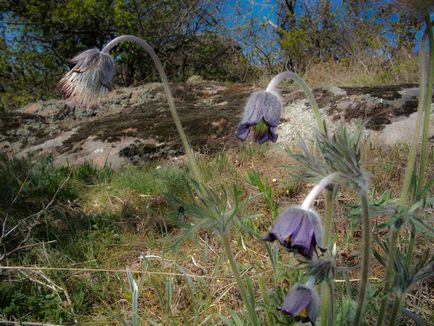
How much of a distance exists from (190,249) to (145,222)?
395 mm

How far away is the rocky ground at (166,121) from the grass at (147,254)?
491 millimetres

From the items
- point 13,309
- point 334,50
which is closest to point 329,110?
point 13,309

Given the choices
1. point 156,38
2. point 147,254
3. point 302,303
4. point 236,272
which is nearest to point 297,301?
point 302,303

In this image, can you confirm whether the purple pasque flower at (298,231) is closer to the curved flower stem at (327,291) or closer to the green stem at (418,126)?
the curved flower stem at (327,291)

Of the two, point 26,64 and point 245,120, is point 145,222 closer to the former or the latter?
point 245,120

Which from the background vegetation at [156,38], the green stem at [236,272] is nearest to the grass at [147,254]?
the green stem at [236,272]

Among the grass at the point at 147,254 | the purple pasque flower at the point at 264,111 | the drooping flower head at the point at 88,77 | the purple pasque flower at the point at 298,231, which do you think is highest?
the drooping flower head at the point at 88,77

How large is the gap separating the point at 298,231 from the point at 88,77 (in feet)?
3.29

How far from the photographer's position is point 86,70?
1539mm

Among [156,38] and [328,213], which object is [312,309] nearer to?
[328,213]

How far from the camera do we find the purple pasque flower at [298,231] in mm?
973

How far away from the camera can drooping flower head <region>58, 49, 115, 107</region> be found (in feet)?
5.04

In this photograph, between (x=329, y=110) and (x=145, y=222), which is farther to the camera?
(x=329, y=110)

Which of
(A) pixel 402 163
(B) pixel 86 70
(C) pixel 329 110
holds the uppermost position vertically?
(B) pixel 86 70
